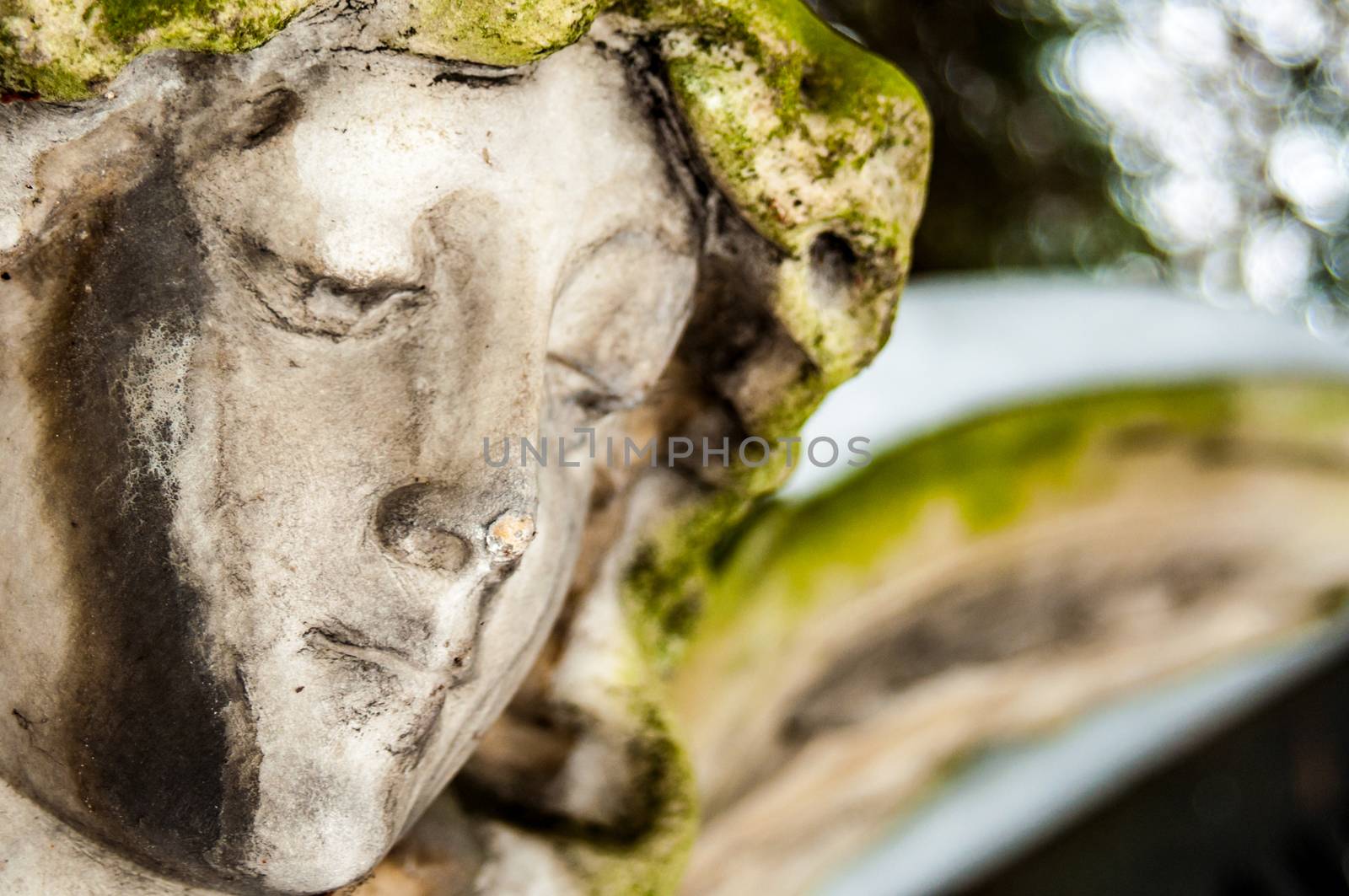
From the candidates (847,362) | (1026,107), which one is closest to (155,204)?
(847,362)

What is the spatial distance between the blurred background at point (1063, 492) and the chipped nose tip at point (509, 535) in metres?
0.41

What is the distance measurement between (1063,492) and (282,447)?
31.4 inches

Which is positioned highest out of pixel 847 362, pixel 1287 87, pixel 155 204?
pixel 155 204

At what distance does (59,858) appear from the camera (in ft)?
1.93

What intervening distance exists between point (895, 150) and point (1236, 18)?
1.84 meters

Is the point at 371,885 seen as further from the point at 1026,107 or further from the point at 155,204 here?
the point at 1026,107

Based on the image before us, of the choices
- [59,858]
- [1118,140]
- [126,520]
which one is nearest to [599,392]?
[126,520]

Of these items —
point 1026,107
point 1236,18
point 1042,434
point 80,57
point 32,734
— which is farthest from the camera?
point 1026,107

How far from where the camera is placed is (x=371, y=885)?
66 centimetres

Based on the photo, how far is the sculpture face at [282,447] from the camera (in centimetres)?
50

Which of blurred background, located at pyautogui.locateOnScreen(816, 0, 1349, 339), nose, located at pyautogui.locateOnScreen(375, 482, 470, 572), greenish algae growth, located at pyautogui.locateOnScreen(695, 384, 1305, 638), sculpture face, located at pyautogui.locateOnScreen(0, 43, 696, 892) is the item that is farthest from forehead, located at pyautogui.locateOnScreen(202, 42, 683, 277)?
blurred background, located at pyautogui.locateOnScreen(816, 0, 1349, 339)

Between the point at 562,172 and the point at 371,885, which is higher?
the point at 562,172

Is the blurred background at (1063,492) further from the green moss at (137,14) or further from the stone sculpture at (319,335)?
the green moss at (137,14)

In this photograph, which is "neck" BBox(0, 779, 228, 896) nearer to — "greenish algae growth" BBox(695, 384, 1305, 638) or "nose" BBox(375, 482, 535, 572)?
"nose" BBox(375, 482, 535, 572)
